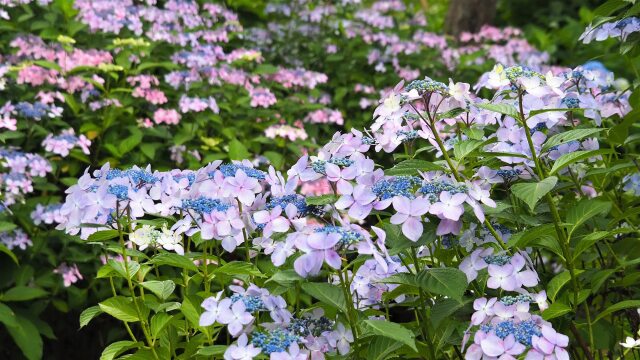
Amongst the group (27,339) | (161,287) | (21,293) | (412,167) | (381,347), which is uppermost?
(412,167)

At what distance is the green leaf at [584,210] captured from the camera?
157 centimetres

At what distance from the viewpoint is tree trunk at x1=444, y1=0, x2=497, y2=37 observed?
5949mm

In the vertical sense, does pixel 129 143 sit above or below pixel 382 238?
below

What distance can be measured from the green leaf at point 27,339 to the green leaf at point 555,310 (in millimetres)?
1958

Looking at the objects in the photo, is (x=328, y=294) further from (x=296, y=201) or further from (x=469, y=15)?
(x=469, y=15)

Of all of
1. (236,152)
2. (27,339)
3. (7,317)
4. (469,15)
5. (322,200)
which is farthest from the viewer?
(469,15)

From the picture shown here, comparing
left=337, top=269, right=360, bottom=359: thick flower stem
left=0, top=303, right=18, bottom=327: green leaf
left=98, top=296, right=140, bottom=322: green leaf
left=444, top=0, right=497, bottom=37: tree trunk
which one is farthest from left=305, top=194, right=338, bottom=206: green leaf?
left=444, top=0, right=497, bottom=37: tree trunk

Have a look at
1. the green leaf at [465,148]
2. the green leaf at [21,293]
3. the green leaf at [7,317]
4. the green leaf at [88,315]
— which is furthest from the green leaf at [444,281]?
the green leaf at [21,293]

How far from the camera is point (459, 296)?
132 centimetres

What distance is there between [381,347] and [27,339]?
72.7 inches

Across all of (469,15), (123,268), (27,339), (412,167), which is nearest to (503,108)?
(412,167)

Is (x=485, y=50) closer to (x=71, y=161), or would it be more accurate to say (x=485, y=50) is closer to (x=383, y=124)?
(x=71, y=161)

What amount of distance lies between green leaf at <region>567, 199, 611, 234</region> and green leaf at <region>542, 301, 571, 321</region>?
171 millimetres

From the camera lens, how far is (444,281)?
4.49 ft
